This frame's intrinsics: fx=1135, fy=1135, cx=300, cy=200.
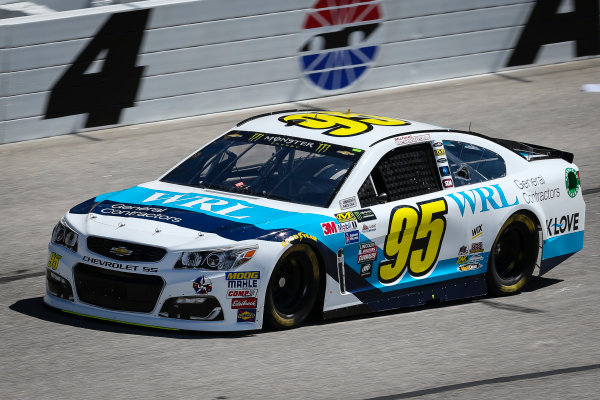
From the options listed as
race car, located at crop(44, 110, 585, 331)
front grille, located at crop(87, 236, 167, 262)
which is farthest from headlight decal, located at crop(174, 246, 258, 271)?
front grille, located at crop(87, 236, 167, 262)

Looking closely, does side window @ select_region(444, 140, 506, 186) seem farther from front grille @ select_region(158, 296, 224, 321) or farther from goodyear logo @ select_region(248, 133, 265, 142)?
front grille @ select_region(158, 296, 224, 321)

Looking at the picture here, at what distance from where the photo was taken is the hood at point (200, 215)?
7055 mm

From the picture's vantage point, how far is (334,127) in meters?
8.43

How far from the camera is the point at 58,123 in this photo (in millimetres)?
13406

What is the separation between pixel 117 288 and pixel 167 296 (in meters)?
0.34

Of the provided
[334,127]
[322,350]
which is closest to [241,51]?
[334,127]

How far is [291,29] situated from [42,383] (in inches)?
370

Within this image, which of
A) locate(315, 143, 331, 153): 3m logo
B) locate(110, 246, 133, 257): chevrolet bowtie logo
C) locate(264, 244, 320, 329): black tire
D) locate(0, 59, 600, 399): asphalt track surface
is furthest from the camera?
locate(315, 143, 331, 153): 3m logo

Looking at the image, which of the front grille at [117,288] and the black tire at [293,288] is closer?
the front grille at [117,288]

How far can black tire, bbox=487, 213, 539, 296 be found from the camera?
28.3 ft

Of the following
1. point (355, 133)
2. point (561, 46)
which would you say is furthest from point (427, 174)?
point (561, 46)

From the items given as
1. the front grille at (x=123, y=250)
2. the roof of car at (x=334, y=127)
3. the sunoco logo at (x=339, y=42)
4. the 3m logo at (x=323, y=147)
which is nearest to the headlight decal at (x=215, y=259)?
the front grille at (x=123, y=250)

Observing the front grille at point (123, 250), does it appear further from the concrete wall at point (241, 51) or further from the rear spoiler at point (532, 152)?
the concrete wall at point (241, 51)

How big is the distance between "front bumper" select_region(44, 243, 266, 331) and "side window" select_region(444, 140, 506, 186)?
7.17ft
